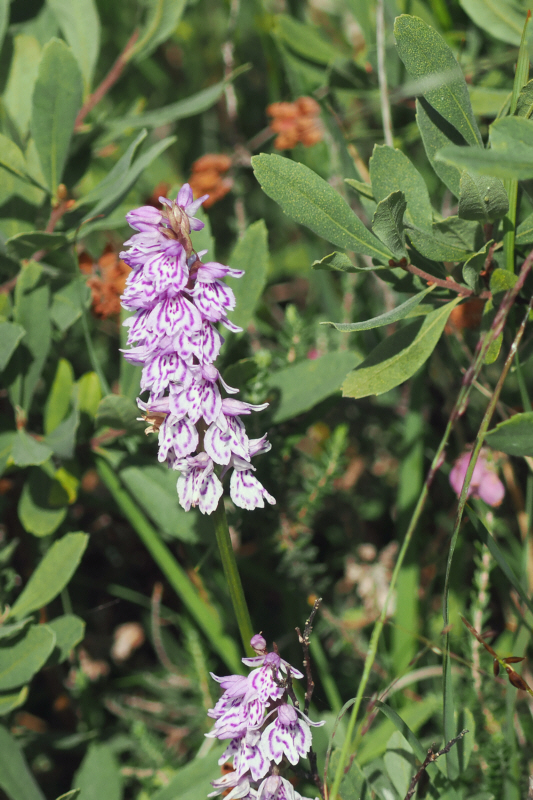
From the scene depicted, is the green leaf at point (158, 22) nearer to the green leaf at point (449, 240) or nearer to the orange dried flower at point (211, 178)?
the orange dried flower at point (211, 178)

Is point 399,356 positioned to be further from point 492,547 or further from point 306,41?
point 306,41

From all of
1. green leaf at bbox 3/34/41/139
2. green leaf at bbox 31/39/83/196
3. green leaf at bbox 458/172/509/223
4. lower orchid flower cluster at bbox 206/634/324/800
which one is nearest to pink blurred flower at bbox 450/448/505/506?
green leaf at bbox 458/172/509/223

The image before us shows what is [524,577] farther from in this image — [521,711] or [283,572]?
[283,572]

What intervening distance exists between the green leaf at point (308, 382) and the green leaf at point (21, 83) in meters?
0.95

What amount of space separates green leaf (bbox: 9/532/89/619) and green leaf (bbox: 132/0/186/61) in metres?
1.36

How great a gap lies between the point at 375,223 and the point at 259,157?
8.7 inches

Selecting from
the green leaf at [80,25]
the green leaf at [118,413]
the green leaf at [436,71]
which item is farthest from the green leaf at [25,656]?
the green leaf at [80,25]

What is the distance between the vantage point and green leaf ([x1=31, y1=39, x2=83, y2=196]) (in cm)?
152

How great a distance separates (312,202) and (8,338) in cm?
68

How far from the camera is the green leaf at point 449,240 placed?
1.28 meters

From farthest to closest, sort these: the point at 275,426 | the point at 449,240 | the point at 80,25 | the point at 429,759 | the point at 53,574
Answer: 1. the point at 80,25
2. the point at 275,426
3. the point at 53,574
4. the point at 449,240
5. the point at 429,759

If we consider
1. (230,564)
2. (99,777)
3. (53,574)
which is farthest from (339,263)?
(99,777)

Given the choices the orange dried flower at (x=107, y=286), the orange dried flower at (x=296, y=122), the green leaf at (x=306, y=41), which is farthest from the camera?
the orange dried flower at (x=296, y=122)

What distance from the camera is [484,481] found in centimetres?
158
